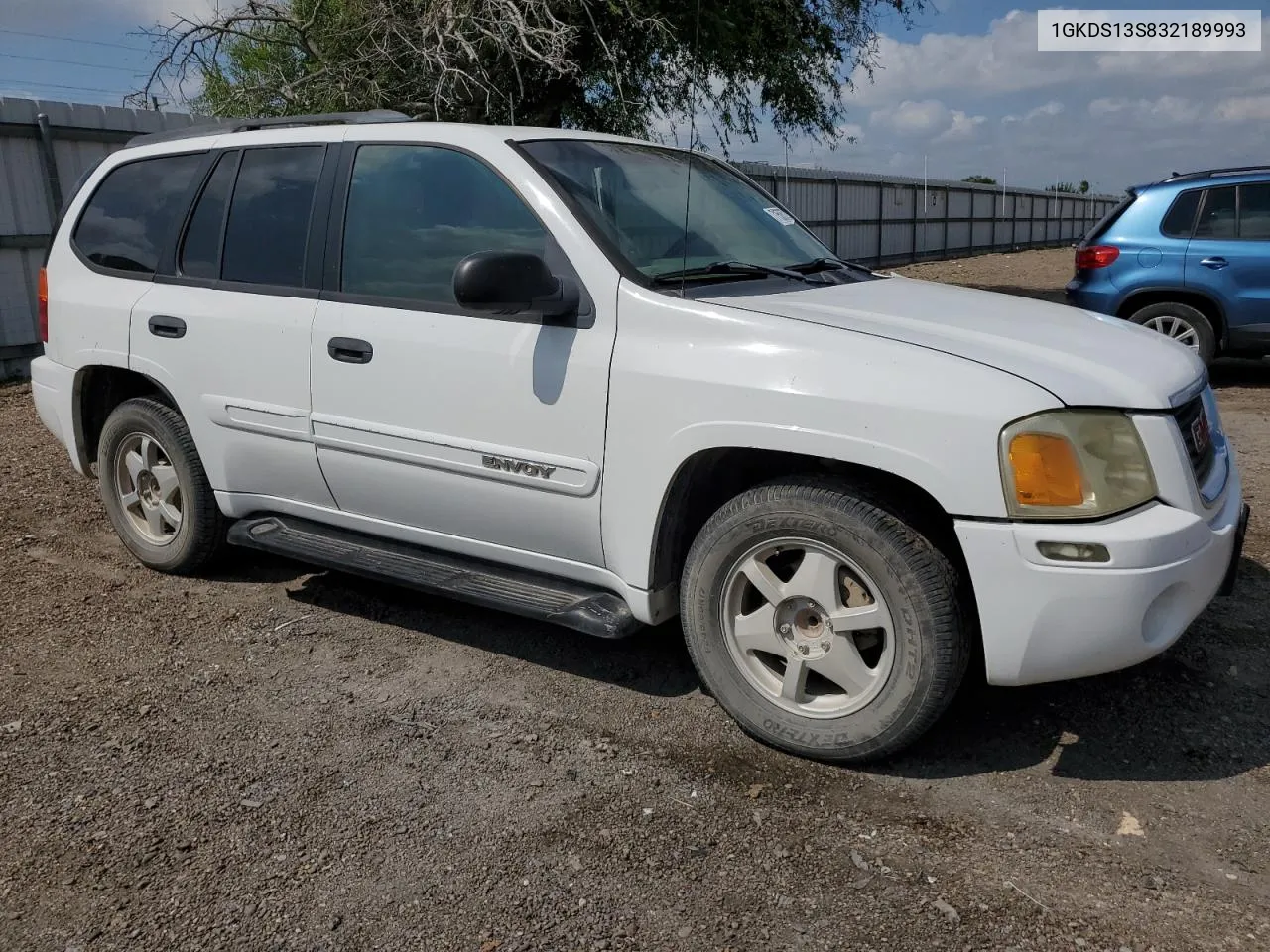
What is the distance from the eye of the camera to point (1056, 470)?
2.78 m

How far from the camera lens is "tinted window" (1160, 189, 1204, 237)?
28.5 ft

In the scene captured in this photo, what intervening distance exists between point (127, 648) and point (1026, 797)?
320 cm

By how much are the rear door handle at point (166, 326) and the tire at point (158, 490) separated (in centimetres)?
35

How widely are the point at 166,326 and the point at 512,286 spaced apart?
1943 millimetres

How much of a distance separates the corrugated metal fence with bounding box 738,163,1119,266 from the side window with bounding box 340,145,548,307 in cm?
1339

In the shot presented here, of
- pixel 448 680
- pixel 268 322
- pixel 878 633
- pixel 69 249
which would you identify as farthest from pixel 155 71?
pixel 878 633

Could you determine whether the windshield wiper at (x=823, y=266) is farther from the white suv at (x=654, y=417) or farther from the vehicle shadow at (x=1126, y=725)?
the vehicle shadow at (x=1126, y=725)

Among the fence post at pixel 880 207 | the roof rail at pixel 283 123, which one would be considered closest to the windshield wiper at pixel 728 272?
the roof rail at pixel 283 123

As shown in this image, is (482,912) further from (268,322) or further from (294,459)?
(268,322)

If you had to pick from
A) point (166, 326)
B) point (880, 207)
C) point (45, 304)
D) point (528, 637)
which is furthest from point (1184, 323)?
point (880, 207)

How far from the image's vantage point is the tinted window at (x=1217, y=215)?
Result: 28.1 feet

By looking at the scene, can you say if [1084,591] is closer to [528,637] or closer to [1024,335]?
[1024,335]

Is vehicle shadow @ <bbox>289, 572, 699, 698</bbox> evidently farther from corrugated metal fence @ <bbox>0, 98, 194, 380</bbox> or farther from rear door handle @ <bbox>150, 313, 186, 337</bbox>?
Result: corrugated metal fence @ <bbox>0, 98, 194, 380</bbox>

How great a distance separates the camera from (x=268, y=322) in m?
4.10
